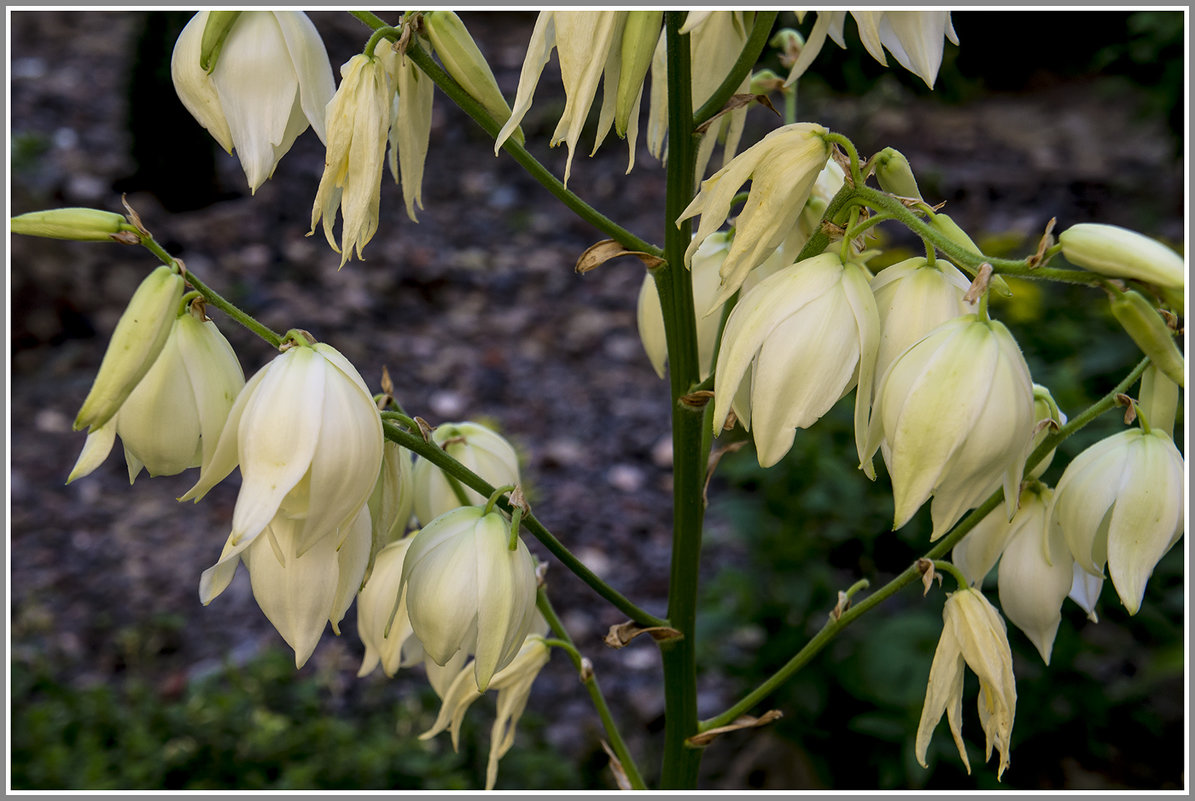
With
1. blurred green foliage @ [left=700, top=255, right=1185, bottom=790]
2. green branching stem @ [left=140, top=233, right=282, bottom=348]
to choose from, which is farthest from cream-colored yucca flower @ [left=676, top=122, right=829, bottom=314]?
blurred green foliage @ [left=700, top=255, right=1185, bottom=790]

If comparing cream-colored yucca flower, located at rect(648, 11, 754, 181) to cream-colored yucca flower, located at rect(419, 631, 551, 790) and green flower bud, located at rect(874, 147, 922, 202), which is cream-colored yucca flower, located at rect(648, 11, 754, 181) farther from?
cream-colored yucca flower, located at rect(419, 631, 551, 790)

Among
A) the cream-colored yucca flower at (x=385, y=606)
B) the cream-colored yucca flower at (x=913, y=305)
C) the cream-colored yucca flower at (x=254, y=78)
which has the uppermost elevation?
the cream-colored yucca flower at (x=254, y=78)

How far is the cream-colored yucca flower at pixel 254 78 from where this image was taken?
660 millimetres

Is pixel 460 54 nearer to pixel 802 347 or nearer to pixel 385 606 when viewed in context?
pixel 802 347

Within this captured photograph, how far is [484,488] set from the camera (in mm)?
713

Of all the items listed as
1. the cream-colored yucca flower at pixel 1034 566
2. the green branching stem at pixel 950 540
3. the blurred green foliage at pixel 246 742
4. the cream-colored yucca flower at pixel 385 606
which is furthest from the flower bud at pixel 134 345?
the blurred green foliage at pixel 246 742

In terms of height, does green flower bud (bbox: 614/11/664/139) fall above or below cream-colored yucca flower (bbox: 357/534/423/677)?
above

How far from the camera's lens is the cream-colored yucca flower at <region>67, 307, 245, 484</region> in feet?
2.07

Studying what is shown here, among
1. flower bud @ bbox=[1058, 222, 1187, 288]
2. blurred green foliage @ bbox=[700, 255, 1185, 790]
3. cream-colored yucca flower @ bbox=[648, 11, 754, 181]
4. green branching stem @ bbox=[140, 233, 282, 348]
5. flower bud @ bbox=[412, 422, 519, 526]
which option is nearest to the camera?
flower bud @ bbox=[1058, 222, 1187, 288]

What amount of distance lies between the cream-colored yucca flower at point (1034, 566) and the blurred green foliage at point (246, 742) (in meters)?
1.03

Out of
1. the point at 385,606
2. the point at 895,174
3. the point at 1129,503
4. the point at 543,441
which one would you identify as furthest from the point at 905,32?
the point at 543,441

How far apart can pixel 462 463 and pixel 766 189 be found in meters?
0.38

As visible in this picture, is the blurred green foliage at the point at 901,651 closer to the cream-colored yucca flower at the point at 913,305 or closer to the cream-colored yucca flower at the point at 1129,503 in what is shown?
the cream-colored yucca flower at the point at 1129,503

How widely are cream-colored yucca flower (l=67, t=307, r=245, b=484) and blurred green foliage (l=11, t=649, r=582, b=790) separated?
104 centimetres
